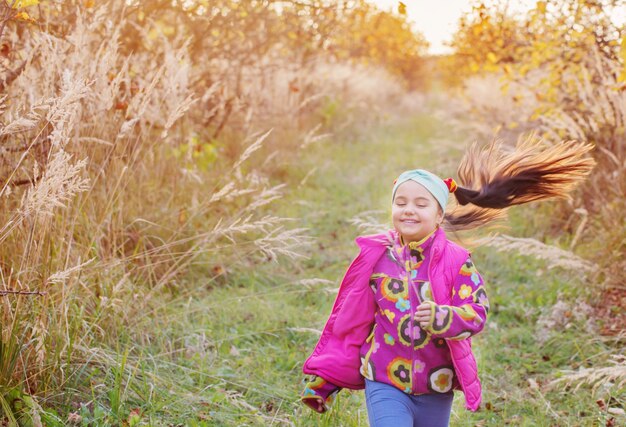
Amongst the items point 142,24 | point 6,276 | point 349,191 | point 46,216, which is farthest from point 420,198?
point 349,191

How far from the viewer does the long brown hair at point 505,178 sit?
124 inches

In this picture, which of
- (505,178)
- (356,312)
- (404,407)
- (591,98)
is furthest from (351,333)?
(591,98)

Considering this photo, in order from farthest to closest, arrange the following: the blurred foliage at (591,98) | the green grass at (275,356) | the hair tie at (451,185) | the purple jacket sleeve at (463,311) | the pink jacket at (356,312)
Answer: the blurred foliage at (591,98)
the green grass at (275,356)
the hair tie at (451,185)
the pink jacket at (356,312)
the purple jacket sleeve at (463,311)

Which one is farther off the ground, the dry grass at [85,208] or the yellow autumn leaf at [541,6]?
the yellow autumn leaf at [541,6]

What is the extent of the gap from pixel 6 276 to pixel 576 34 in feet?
15.2

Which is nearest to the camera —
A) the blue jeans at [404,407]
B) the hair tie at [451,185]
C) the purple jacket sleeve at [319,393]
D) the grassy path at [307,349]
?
the blue jeans at [404,407]

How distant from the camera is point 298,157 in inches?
379

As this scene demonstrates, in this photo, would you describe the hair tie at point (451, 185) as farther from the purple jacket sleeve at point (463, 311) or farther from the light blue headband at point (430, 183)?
the purple jacket sleeve at point (463, 311)

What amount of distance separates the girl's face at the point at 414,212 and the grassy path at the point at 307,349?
36.8 inches

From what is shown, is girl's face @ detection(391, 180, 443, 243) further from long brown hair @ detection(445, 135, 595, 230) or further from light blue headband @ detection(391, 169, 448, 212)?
long brown hair @ detection(445, 135, 595, 230)

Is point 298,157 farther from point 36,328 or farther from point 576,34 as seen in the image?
point 36,328

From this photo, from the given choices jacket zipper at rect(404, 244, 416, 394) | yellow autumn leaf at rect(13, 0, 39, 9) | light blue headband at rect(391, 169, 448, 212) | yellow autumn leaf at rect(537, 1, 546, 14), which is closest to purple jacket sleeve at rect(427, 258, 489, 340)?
jacket zipper at rect(404, 244, 416, 394)

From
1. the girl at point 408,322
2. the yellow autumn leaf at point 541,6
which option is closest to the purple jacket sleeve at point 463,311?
the girl at point 408,322

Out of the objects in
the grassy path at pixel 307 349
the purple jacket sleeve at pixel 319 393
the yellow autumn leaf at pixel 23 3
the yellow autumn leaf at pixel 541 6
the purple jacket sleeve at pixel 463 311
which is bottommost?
the grassy path at pixel 307 349
